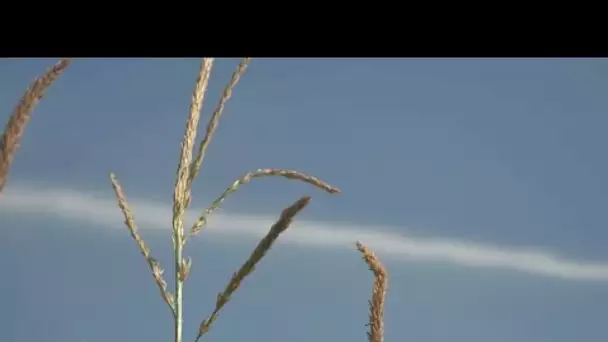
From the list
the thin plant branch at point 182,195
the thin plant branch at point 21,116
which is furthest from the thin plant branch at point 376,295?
the thin plant branch at point 21,116

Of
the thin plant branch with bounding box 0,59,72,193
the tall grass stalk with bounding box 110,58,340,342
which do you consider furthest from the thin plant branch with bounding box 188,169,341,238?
the thin plant branch with bounding box 0,59,72,193

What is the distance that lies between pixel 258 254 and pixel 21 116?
418 mm

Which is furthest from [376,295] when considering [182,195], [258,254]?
[182,195]

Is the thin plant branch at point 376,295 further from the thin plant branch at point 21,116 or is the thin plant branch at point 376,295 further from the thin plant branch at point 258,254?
the thin plant branch at point 21,116

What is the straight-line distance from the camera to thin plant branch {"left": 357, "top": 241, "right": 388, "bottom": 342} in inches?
26.6

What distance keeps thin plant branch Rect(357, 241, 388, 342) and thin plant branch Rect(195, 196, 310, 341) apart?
11 centimetres

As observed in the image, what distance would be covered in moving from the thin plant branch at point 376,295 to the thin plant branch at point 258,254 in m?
0.11

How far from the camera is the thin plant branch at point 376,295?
2.22ft

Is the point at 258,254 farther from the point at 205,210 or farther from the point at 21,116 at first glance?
the point at 21,116

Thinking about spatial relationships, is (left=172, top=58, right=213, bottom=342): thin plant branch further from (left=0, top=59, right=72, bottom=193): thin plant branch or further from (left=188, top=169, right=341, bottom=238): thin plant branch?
(left=0, top=59, right=72, bottom=193): thin plant branch

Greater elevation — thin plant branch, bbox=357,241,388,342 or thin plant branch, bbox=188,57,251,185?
thin plant branch, bbox=188,57,251,185

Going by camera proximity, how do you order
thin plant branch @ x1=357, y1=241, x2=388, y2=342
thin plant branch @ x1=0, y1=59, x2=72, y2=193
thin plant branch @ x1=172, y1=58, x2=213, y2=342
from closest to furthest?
thin plant branch @ x1=0, y1=59, x2=72, y2=193, thin plant branch @ x1=357, y1=241, x2=388, y2=342, thin plant branch @ x1=172, y1=58, x2=213, y2=342
